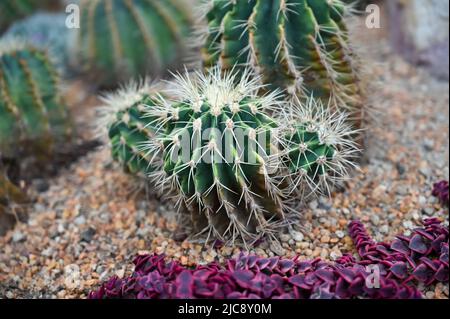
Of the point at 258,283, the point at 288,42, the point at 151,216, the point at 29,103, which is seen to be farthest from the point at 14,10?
the point at 258,283

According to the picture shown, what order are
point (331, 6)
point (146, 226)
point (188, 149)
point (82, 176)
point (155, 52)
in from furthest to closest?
1. point (155, 52)
2. point (82, 176)
3. point (146, 226)
4. point (331, 6)
5. point (188, 149)

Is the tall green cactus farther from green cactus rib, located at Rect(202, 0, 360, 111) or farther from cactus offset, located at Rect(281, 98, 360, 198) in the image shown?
cactus offset, located at Rect(281, 98, 360, 198)

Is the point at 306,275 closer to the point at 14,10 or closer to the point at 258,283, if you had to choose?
the point at 258,283

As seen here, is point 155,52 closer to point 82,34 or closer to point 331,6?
point 82,34

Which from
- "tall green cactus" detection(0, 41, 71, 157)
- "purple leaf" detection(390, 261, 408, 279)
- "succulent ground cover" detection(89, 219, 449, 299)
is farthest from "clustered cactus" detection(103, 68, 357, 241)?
"tall green cactus" detection(0, 41, 71, 157)

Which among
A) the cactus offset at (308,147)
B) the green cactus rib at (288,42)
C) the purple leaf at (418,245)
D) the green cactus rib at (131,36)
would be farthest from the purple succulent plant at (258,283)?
the green cactus rib at (131,36)
